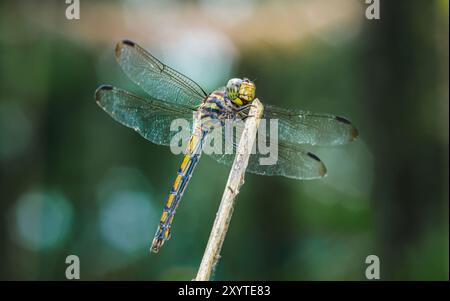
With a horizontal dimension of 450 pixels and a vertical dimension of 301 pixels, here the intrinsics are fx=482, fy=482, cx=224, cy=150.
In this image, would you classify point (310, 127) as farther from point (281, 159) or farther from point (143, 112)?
point (143, 112)

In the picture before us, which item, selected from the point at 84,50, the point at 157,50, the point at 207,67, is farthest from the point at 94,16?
the point at 207,67

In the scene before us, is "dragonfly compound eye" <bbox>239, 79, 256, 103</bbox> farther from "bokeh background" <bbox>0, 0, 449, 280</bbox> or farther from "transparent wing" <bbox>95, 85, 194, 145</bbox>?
"bokeh background" <bbox>0, 0, 449, 280</bbox>

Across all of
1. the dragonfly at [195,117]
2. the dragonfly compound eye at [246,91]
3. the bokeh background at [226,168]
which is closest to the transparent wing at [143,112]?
the dragonfly at [195,117]

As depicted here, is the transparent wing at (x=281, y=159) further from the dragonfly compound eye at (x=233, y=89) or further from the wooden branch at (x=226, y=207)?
the wooden branch at (x=226, y=207)

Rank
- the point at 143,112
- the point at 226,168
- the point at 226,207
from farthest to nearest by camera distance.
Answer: the point at 226,168 < the point at 143,112 < the point at 226,207

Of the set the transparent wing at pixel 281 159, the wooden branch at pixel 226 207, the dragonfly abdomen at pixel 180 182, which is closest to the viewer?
the wooden branch at pixel 226 207

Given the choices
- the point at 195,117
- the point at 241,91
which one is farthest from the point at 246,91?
the point at 195,117

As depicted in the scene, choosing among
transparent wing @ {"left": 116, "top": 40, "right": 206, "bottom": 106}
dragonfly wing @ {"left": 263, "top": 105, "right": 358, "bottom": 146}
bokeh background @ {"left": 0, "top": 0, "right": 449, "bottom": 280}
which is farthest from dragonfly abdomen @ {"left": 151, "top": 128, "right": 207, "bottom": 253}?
bokeh background @ {"left": 0, "top": 0, "right": 449, "bottom": 280}
